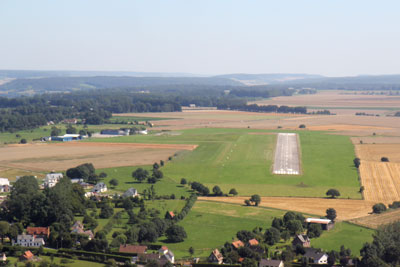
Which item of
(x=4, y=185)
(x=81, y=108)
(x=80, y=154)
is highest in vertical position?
(x=4, y=185)

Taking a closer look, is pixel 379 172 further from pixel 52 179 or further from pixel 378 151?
pixel 52 179

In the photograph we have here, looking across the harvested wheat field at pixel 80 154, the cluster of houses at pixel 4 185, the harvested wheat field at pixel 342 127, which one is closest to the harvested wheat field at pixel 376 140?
the harvested wheat field at pixel 342 127

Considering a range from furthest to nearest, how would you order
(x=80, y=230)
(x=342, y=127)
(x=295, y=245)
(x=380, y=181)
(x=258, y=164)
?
1. (x=342, y=127)
2. (x=258, y=164)
3. (x=380, y=181)
4. (x=80, y=230)
5. (x=295, y=245)

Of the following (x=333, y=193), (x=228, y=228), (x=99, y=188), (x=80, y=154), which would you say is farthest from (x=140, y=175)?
(x=80, y=154)

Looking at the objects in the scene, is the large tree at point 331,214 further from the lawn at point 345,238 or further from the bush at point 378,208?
the bush at point 378,208

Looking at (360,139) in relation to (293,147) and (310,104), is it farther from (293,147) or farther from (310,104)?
(310,104)

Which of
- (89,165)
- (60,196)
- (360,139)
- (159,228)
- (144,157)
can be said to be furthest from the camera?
(360,139)

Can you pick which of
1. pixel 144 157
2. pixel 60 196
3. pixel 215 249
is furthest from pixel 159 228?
pixel 144 157
